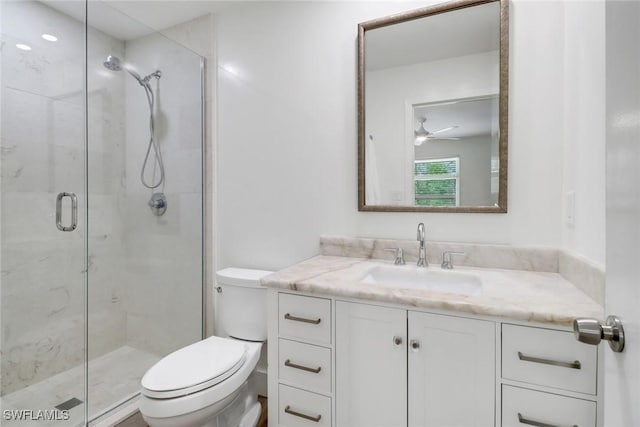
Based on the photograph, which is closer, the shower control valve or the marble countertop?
the marble countertop

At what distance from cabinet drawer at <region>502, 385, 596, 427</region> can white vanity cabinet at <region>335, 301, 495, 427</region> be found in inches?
1.8

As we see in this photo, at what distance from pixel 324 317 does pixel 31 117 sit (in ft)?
6.35

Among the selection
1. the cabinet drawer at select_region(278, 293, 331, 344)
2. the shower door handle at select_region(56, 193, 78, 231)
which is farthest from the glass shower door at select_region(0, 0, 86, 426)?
the cabinet drawer at select_region(278, 293, 331, 344)

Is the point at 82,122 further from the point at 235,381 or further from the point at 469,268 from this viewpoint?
the point at 469,268

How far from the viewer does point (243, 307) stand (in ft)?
5.49

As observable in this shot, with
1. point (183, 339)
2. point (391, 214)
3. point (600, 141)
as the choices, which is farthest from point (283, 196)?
point (600, 141)

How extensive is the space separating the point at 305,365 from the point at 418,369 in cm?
43

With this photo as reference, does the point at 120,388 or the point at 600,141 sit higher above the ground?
the point at 600,141

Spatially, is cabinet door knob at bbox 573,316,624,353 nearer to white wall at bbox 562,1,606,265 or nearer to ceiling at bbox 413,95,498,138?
white wall at bbox 562,1,606,265

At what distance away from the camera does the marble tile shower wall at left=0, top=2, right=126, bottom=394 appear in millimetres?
1659

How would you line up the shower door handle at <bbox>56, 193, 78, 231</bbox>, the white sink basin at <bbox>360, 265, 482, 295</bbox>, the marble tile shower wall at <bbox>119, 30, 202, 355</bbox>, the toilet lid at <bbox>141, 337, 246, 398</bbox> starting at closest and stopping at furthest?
the toilet lid at <bbox>141, 337, 246, 398</bbox> → the white sink basin at <bbox>360, 265, 482, 295</bbox> → the shower door handle at <bbox>56, 193, 78, 231</bbox> → the marble tile shower wall at <bbox>119, 30, 202, 355</bbox>

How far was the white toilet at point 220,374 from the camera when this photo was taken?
1.16m

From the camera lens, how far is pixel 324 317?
1188mm

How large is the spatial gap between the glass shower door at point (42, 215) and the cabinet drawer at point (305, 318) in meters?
1.30
